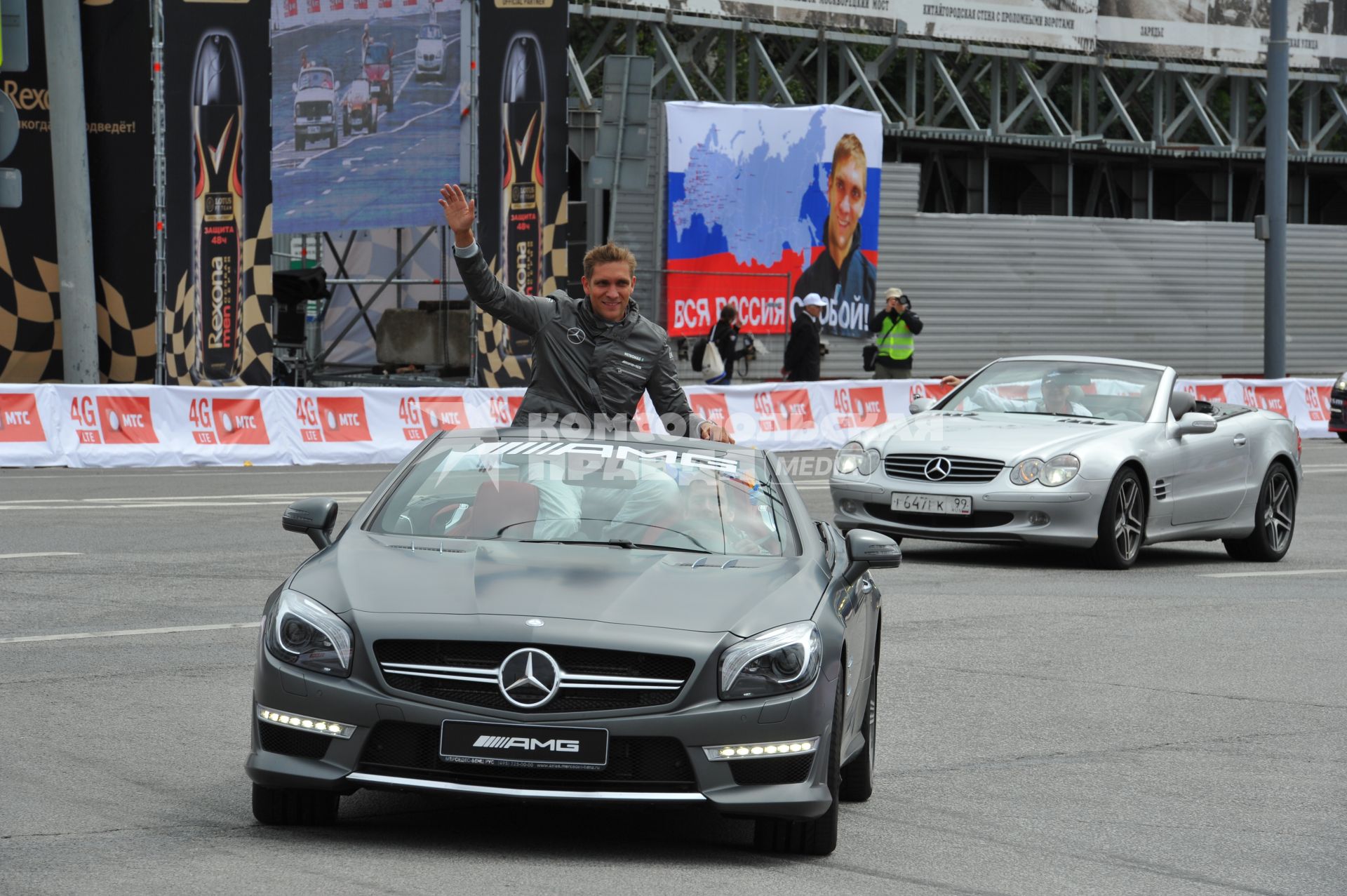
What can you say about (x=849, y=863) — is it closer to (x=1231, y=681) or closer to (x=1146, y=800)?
(x=1146, y=800)

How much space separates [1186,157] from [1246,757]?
4051 centimetres

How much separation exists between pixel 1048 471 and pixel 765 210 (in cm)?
1987

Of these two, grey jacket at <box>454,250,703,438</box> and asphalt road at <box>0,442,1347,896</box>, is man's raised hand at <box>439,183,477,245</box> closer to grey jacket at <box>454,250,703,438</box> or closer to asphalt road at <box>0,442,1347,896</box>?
grey jacket at <box>454,250,703,438</box>

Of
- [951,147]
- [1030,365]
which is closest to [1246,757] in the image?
[1030,365]

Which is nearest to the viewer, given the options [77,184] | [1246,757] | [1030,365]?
[1246,757]

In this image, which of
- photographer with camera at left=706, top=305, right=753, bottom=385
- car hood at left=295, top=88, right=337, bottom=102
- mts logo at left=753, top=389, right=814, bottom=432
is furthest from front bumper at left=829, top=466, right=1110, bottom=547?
photographer with camera at left=706, top=305, right=753, bottom=385

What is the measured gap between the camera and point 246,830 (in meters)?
5.75

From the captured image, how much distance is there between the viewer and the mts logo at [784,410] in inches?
962

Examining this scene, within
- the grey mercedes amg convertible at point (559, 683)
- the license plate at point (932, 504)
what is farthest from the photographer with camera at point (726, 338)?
the grey mercedes amg convertible at point (559, 683)

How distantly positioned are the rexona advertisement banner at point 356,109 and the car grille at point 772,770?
20.4 m

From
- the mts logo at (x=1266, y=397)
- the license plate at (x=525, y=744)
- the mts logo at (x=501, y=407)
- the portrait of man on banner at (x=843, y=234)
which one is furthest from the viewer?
the portrait of man on banner at (x=843, y=234)

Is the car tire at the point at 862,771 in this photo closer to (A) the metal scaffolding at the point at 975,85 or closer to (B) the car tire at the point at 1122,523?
(B) the car tire at the point at 1122,523

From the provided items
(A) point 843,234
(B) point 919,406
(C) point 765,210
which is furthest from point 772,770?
(A) point 843,234

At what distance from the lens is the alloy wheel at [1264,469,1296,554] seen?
1488 centimetres
